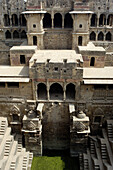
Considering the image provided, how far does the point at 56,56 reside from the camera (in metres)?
17.3

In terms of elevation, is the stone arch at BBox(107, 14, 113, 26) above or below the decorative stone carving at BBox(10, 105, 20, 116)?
above

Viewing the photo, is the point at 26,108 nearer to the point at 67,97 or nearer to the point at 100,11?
the point at 67,97

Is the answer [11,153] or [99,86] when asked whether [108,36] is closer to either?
[99,86]

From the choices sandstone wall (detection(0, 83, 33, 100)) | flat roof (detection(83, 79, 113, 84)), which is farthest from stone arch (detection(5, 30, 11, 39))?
flat roof (detection(83, 79, 113, 84))

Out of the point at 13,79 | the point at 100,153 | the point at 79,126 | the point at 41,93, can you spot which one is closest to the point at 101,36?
the point at 41,93

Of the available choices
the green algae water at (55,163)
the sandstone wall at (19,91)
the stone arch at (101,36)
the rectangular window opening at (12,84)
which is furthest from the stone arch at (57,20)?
the green algae water at (55,163)

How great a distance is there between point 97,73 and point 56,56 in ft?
13.6

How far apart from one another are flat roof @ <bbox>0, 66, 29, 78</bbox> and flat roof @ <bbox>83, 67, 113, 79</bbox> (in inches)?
215

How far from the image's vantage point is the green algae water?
15.9m

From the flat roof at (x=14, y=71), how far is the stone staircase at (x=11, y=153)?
4.24 metres

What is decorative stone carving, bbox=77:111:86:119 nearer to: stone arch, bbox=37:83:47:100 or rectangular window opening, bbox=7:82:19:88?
stone arch, bbox=37:83:47:100

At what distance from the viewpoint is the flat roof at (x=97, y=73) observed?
15717 mm

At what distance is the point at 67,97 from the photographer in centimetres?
1717

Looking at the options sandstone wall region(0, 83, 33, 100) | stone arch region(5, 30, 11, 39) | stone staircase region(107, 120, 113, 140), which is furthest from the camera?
stone arch region(5, 30, 11, 39)
